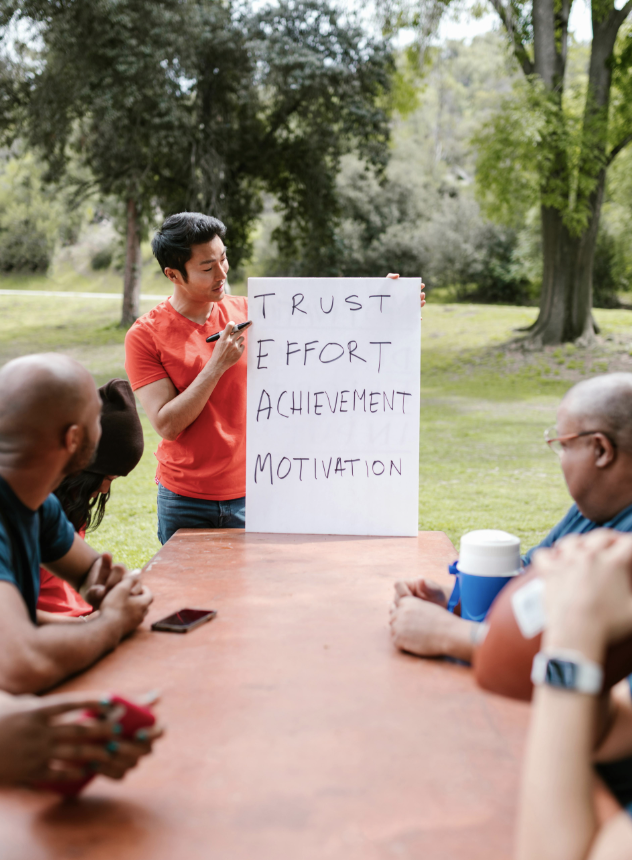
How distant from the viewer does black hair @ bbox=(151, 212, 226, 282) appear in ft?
8.93

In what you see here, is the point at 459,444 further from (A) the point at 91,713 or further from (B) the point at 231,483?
(A) the point at 91,713

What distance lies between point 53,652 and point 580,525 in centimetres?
131

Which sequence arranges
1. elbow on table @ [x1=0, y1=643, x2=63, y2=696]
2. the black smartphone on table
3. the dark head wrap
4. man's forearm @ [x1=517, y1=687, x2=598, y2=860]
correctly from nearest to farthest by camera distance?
man's forearm @ [x1=517, y1=687, x2=598, y2=860] < elbow on table @ [x1=0, y1=643, x2=63, y2=696] < the black smartphone on table < the dark head wrap

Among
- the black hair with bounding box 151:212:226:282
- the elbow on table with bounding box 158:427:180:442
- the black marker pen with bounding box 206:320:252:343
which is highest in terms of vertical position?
the black hair with bounding box 151:212:226:282

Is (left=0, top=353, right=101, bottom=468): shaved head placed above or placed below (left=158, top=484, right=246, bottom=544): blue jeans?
above

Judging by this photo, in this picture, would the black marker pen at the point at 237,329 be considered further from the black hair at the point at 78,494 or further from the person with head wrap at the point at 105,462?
the black hair at the point at 78,494

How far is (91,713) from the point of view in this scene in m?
1.09

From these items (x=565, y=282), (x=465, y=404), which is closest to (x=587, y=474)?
(x=465, y=404)

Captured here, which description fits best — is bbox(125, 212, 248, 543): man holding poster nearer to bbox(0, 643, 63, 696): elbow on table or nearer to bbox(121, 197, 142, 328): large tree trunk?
Answer: bbox(0, 643, 63, 696): elbow on table

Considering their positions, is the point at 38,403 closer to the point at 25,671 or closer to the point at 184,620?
the point at 25,671

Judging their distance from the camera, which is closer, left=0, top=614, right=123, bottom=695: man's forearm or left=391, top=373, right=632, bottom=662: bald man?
left=0, top=614, right=123, bottom=695: man's forearm

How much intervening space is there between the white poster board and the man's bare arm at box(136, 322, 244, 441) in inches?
5.8

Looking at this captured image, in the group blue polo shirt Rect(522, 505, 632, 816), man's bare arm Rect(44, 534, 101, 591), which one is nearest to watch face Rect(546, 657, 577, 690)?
blue polo shirt Rect(522, 505, 632, 816)

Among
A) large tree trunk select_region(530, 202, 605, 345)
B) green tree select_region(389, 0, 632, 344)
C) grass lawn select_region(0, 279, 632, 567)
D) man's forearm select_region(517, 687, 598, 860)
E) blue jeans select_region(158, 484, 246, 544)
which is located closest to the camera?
man's forearm select_region(517, 687, 598, 860)
